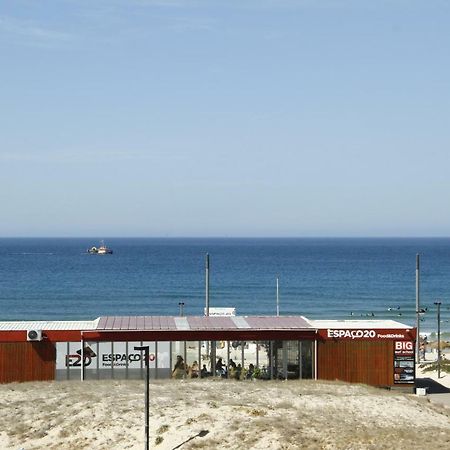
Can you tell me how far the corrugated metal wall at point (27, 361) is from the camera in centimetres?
4178

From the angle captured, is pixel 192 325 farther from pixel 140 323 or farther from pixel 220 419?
pixel 220 419

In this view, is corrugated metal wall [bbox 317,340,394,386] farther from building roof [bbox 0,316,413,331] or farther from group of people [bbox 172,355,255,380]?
group of people [bbox 172,355,255,380]

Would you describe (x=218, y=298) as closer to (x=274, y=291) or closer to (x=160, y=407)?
(x=274, y=291)

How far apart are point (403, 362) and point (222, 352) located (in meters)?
9.79

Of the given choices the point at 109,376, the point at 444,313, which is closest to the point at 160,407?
the point at 109,376

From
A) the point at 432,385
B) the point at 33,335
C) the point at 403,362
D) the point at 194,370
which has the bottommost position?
the point at 432,385

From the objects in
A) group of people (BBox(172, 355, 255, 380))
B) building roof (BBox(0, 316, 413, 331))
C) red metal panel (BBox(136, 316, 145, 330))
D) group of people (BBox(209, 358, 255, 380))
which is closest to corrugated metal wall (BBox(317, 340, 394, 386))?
building roof (BBox(0, 316, 413, 331))

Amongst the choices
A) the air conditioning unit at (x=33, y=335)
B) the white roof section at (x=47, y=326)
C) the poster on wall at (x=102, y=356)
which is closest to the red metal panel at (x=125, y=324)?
the poster on wall at (x=102, y=356)

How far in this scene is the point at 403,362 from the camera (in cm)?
4334

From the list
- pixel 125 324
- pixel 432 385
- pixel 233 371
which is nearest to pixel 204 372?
pixel 233 371

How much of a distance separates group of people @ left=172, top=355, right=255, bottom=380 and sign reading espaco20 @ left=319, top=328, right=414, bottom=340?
4.48 m

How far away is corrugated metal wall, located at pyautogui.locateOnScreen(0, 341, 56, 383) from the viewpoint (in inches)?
1645

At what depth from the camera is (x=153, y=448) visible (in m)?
29.7

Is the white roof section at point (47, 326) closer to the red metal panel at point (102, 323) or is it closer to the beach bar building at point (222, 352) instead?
the beach bar building at point (222, 352)
